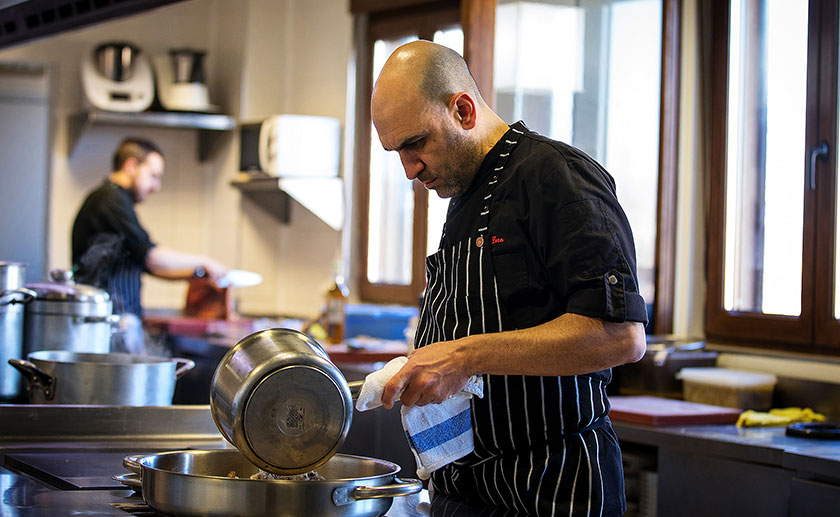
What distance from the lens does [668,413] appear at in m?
2.92

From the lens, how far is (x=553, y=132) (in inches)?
143

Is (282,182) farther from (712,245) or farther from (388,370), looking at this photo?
(388,370)

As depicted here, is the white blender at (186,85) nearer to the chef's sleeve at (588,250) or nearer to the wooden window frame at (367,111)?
the wooden window frame at (367,111)

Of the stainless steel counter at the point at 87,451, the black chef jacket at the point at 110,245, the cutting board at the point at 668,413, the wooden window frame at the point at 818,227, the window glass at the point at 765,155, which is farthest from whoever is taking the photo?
the black chef jacket at the point at 110,245

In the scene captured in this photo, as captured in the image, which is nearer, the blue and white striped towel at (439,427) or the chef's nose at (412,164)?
the blue and white striped towel at (439,427)

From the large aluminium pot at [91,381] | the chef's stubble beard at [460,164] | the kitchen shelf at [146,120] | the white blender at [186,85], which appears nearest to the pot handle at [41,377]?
the large aluminium pot at [91,381]

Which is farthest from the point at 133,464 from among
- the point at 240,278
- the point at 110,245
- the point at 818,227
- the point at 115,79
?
the point at 115,79

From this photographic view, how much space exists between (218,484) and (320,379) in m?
0.18

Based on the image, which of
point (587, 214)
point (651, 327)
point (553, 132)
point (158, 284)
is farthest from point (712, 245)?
point (158, 284)

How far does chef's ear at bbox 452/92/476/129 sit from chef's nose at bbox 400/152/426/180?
89 millimetres

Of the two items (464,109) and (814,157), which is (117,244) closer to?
(814,157)

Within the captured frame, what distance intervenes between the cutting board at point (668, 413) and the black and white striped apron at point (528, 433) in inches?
51.1

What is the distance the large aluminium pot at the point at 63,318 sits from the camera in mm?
2275

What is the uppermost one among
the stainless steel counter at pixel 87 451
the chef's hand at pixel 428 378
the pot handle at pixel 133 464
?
the chef's hand at pixel 428 378
